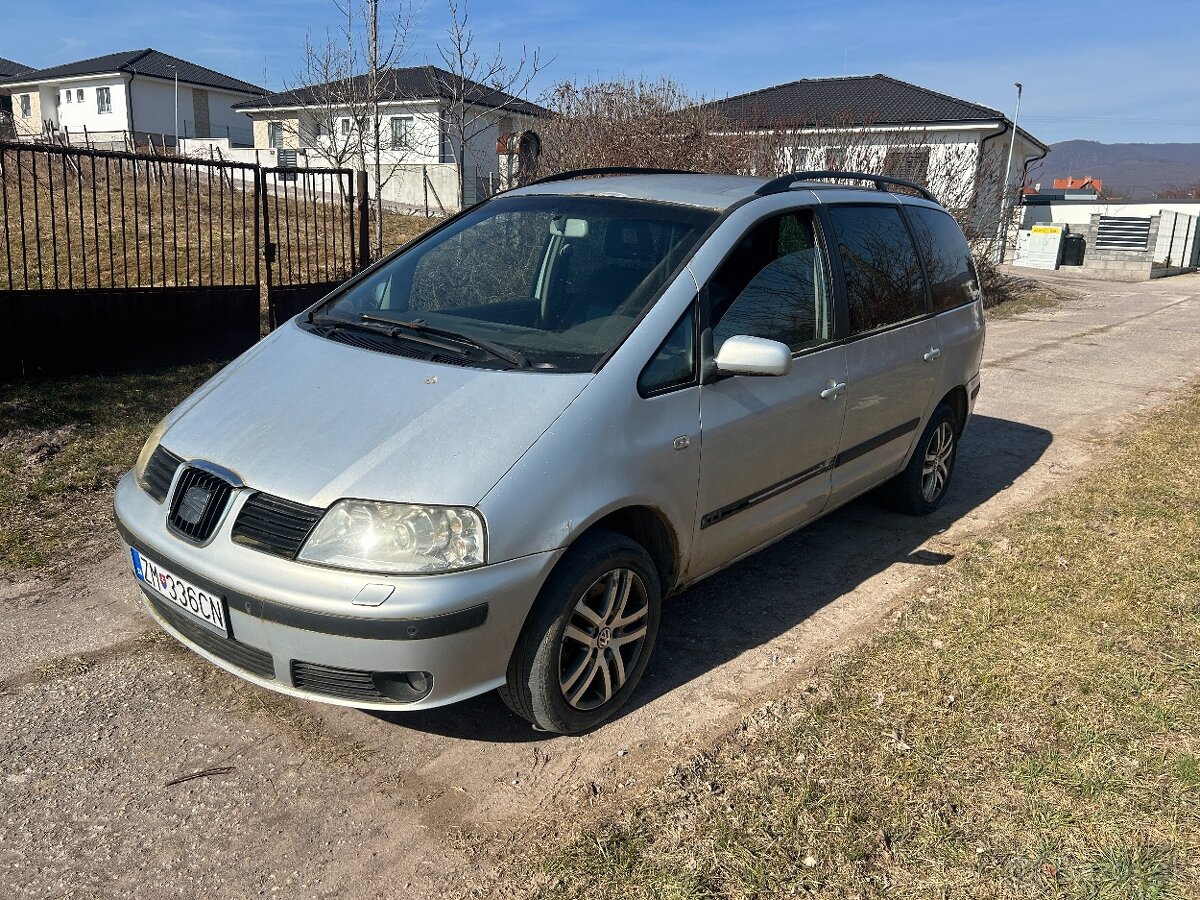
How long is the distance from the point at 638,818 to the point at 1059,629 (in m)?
2.19

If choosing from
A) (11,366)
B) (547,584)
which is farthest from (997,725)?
(11,366)

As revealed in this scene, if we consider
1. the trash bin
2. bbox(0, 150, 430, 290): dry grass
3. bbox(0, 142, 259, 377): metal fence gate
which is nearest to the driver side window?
bbox(0, 142, 259, 377): metal fence gate

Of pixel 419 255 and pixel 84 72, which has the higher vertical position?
pixel 84 72

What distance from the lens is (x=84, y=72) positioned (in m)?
50.0

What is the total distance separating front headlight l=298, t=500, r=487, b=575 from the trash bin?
102 ft

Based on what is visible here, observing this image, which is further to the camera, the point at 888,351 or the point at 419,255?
the point at 888,351

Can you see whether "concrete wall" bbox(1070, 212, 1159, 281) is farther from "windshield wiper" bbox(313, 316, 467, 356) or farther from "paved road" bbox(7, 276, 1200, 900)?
"windshield wiper" bbox(313, 316, 467, 356)

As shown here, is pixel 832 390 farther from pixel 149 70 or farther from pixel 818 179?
pixel 149 70

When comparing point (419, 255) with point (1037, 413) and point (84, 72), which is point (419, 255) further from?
point (84, 72)

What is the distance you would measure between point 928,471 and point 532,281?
9.14 feet

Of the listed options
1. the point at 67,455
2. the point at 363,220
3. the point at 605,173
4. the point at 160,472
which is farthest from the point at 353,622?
the point at 363,220

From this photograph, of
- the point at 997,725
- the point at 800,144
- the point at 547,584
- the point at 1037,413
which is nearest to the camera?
the point at 547,584

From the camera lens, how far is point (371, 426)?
290 centimetres

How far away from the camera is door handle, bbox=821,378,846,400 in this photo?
396cm
